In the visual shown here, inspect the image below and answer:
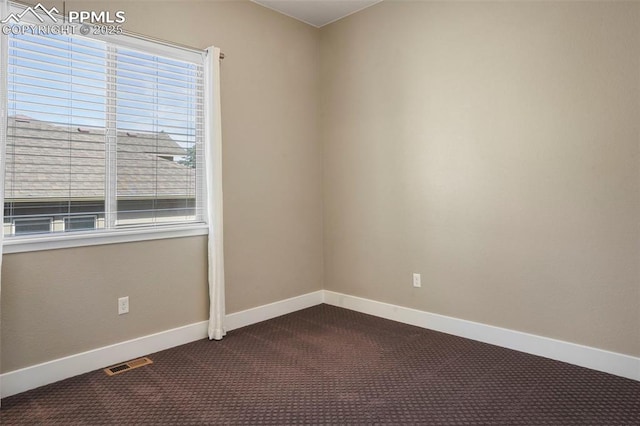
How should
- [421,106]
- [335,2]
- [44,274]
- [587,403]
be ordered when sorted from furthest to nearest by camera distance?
[335,2]
[421,106]
[44,274]
[587,403]

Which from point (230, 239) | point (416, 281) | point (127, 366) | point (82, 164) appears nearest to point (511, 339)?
point (416, 281)

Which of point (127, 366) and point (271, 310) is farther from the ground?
point (271, 310)

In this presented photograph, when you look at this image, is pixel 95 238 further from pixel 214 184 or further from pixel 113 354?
pixel 214 184

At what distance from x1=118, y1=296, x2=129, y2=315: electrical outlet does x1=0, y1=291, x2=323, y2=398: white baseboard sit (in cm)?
21

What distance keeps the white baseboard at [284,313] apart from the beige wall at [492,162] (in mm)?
70

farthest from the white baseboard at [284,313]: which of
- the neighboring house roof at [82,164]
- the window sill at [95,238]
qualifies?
the neighboring house roof at [82,164]

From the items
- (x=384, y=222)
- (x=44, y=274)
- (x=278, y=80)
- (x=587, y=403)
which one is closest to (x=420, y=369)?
(x=587, y=403)

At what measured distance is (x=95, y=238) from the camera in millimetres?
2688

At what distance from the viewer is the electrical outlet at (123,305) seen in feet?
9.23

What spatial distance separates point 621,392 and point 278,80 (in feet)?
11.0

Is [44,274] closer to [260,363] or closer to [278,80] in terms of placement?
[260,363]

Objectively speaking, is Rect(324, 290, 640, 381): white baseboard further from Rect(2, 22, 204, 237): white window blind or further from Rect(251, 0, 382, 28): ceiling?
Rect(251, 0, 382, 28): ceiling

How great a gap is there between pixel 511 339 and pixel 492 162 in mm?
1269

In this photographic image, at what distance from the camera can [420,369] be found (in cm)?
268
